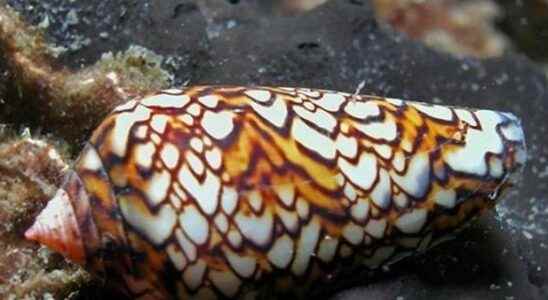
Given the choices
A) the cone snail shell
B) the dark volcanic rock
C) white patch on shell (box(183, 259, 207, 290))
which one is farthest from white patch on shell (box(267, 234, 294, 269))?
the dark volcanic rock

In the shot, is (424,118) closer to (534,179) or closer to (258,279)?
(258,279)

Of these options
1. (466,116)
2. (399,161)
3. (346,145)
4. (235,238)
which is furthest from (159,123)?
(466,116)

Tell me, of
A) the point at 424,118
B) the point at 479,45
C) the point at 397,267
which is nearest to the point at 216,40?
the point at 424,118

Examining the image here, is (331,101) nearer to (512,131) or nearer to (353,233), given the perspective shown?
(353,233)

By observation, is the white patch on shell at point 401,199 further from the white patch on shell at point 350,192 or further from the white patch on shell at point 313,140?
the white patch on shell at point 313,140

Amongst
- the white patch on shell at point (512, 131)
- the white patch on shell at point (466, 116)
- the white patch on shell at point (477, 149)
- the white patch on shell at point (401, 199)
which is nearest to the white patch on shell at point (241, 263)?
the white patch on shell at point (401, 199)
